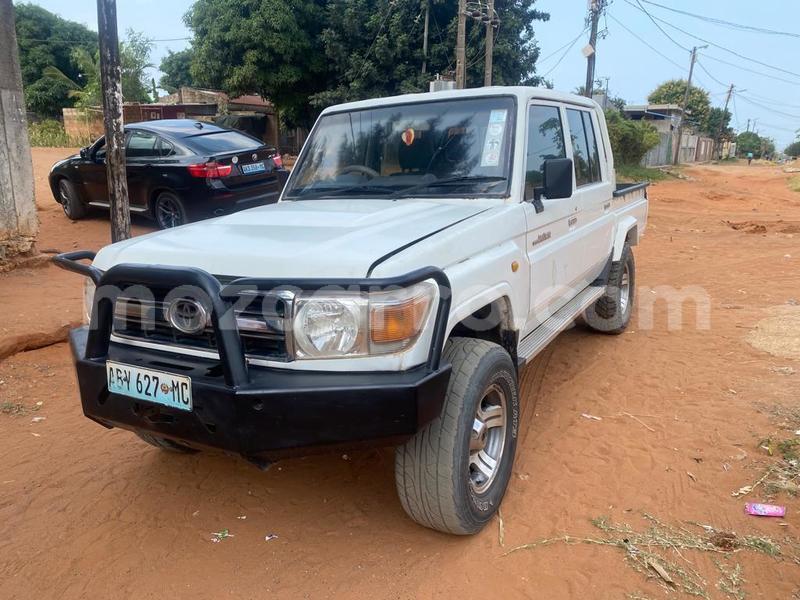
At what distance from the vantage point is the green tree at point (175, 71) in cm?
3909

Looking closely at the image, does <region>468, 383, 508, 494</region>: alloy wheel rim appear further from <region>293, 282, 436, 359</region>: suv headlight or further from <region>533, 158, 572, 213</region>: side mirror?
<region>533, 158, 572, 213</region>: side mirror

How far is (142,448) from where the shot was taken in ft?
12.0

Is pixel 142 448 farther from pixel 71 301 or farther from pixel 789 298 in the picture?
pixel 789 298

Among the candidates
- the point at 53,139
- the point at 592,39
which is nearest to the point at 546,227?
the point at 592,39

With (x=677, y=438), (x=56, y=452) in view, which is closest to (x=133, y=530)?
(x=56, y=452)

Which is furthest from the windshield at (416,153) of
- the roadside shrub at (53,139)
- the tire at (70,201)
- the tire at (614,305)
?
the roadside shrub at (53,139)

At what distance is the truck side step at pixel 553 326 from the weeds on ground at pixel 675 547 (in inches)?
35.7

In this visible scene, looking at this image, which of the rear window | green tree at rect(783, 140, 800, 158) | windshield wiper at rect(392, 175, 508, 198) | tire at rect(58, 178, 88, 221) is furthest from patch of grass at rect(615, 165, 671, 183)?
green tree at rect(783, 140, 800, 158)

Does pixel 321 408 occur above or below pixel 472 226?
below

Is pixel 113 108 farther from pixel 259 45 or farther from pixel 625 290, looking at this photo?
pixel 259 45

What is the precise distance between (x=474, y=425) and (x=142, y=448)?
2113 mm

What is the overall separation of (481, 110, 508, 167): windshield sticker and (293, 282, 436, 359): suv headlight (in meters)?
1.34

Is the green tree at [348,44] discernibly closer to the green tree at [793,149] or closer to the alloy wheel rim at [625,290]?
the alloy wheel rim at [625,290]

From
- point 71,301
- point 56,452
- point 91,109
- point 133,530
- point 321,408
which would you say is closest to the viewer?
point 321,408
